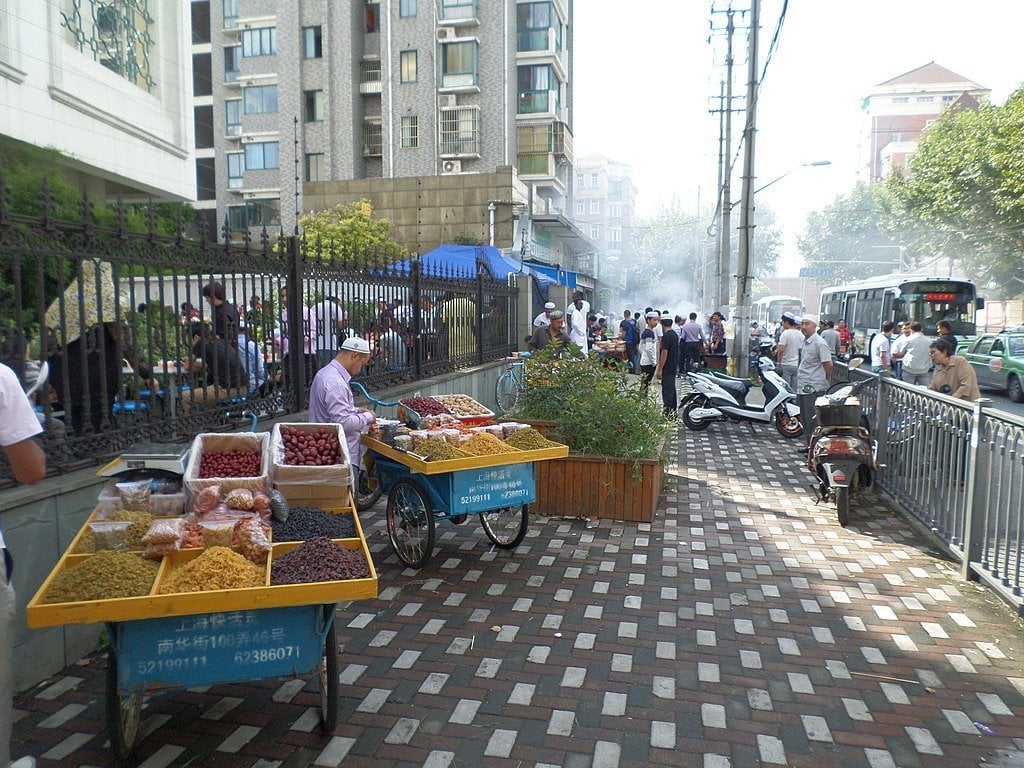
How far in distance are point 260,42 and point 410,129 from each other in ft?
29.1

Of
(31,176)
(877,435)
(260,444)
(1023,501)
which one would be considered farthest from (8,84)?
(1023,501)

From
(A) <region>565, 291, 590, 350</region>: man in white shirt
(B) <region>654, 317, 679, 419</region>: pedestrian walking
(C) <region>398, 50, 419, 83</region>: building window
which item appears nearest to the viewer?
(B) <region>654, 317, 679, 419</region>: pedestrian walking

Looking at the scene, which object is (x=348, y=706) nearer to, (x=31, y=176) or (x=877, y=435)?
(x=877, y=435)

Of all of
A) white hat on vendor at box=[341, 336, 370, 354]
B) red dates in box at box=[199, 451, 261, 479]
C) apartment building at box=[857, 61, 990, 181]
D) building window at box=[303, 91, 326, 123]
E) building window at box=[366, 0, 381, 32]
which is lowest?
red dates in box at box=[199, 451, 261, 479]

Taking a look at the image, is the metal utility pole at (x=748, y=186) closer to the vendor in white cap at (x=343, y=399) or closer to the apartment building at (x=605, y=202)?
the vendor in white cap at (x=343, y=399)

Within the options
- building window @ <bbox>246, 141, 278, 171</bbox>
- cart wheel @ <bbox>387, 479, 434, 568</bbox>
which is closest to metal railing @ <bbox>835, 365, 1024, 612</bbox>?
cart wheel @ <bbox>387, 479, 434, 568</bbox>

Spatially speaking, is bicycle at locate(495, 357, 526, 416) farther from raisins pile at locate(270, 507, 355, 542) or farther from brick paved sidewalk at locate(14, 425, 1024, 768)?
raisins pile at locate(270, 507, 355, 542)

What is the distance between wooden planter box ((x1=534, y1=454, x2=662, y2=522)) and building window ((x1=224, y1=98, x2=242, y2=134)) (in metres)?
37.6

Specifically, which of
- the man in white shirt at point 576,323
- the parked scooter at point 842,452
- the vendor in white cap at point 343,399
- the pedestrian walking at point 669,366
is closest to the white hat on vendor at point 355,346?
the vendor in white cap at point 343,399

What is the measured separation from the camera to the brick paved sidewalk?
11.2ft

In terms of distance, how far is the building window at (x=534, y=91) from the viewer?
36.8m

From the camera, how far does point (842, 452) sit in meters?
7.06

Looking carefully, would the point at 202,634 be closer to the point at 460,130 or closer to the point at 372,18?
the point at 460,130

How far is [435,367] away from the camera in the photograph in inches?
432
